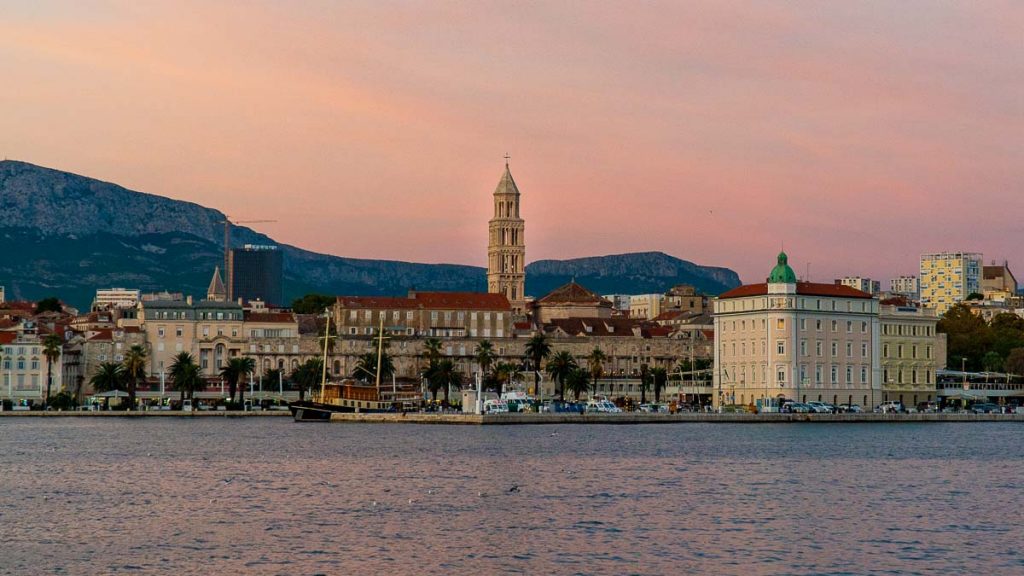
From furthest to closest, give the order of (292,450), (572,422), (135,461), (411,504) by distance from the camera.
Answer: (572,422) < (292,450) < (135,461) < (411,504)

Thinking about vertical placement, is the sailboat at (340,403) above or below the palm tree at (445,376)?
below

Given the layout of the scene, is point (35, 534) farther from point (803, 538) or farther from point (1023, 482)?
point (1023, 482)

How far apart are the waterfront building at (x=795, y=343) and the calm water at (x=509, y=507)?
4707cm

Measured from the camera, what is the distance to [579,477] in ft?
237

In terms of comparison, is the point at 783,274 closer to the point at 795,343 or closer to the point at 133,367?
the point at 795,343

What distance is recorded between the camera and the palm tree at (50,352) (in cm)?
15812

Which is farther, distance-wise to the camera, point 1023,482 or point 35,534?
point 1023,482

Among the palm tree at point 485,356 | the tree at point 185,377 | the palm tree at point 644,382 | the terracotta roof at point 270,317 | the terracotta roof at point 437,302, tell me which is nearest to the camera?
the tree at point 185,377

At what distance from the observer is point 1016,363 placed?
551ft

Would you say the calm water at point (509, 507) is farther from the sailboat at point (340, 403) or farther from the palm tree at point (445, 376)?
the palm tree at point (445, 376)

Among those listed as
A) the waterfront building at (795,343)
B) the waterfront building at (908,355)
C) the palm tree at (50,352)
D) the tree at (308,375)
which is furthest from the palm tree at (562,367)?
the palm tree at (50,352)

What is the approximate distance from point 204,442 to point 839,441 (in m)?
37.8

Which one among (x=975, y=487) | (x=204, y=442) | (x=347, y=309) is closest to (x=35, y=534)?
(x=975, y=487)

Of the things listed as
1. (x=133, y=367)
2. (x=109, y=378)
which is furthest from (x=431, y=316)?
(x=109, y=378)
